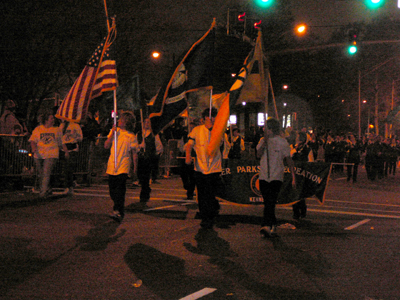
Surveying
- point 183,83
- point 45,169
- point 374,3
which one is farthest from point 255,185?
point 374,3

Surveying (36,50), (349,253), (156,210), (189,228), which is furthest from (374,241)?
(36,50)

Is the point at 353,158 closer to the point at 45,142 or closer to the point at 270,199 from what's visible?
the point at 45,142

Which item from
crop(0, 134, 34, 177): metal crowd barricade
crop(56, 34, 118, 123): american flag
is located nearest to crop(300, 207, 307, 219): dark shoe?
crop(56, 34, 118, 123): american flag

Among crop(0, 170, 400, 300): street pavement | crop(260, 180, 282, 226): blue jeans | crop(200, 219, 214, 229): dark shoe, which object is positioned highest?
crop(260, 180, 282, 226): blue jeans

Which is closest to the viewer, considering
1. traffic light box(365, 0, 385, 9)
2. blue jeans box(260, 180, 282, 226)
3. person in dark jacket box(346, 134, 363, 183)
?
blue jeans box(260, 180, 282, 226)

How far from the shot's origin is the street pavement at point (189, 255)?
4898 mm

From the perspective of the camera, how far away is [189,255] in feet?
20.7

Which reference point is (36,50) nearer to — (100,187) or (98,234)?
(100,187)

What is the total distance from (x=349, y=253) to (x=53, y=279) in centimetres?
366

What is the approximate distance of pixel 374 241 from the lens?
7418mm

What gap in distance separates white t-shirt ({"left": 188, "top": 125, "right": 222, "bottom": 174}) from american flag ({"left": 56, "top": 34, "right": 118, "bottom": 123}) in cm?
193

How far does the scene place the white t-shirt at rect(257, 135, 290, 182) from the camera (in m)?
7.58

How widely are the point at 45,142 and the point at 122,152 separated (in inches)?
126

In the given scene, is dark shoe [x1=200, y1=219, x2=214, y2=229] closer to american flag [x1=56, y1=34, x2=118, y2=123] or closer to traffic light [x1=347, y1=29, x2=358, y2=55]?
american flag [x1=56, y1=34, x2=118, y2=123]
